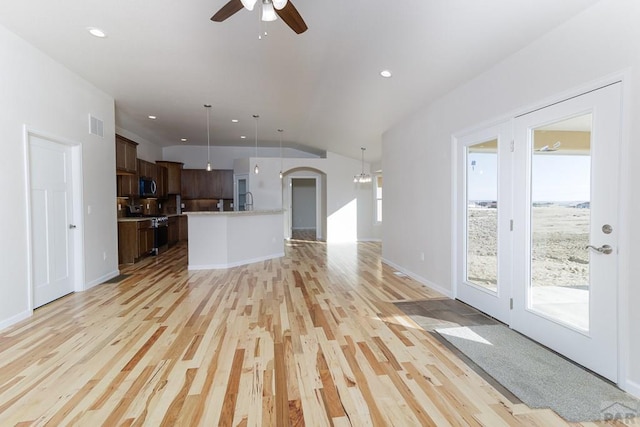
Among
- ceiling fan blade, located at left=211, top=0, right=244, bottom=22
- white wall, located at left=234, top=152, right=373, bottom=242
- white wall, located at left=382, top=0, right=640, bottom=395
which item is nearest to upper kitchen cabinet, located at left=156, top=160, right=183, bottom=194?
white wall, located at left=234, top=152, right=373, bottom=242

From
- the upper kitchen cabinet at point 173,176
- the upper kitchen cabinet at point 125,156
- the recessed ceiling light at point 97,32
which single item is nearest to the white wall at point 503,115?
the recessed ceiling light at point 97,32

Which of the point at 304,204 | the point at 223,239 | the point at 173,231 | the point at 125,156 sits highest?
the point at 125,156

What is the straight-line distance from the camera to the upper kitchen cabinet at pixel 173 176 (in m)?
9.19

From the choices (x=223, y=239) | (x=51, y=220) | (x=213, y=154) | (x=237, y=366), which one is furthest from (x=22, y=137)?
Answer: (x=213, y=154)

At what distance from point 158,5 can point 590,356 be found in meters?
4.46

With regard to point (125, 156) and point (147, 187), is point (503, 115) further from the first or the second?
point (147, 187)

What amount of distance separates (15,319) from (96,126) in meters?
2.90

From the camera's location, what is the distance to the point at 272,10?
2.01 meters

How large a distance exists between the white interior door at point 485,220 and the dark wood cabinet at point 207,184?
25.4 feet

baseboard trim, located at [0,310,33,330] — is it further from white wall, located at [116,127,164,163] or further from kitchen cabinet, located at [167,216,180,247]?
kitchen cabinet, located at [167,216,180,247]

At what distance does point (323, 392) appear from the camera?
77.2 inches

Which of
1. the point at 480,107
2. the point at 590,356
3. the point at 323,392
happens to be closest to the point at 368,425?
the point at 323,392

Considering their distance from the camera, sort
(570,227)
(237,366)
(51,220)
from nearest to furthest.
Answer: (237,366)
(570,227)
(51,220)

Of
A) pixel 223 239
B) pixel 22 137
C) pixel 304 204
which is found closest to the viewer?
pixel 22 137
